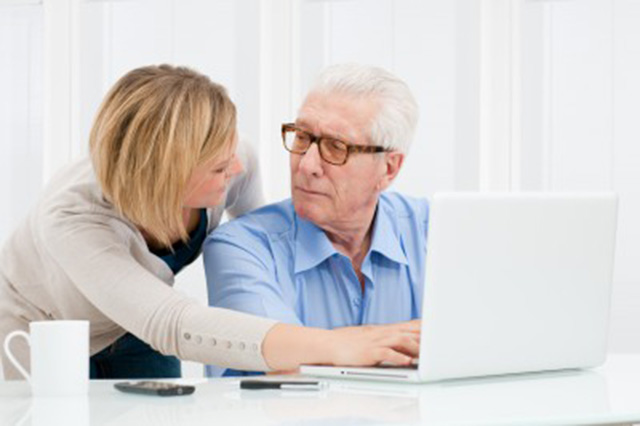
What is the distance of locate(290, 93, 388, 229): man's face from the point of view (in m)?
2.20

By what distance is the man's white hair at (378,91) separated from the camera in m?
2.23

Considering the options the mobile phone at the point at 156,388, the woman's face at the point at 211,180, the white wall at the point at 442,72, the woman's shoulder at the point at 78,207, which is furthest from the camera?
the white wall at the point at 442,72

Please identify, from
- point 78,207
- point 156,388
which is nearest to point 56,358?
point 156,388

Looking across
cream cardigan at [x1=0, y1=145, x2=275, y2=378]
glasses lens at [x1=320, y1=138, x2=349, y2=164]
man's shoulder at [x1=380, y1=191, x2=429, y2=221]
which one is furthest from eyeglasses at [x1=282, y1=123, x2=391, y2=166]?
cream cardigan at [x1=0, y1=145, x2=275, y2=378]

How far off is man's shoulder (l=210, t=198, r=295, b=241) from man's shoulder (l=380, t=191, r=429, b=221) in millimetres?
252

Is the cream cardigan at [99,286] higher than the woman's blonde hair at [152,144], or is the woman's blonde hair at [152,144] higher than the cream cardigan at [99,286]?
the woman's blonde hair at [152,144]

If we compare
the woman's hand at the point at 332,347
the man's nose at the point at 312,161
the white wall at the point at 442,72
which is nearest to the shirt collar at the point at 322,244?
the man's nose at the point at 312,161

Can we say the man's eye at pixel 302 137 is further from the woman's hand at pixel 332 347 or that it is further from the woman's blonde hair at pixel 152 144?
the woman's hand at pixel 332 347

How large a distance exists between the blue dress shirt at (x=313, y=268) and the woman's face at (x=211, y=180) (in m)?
0.11

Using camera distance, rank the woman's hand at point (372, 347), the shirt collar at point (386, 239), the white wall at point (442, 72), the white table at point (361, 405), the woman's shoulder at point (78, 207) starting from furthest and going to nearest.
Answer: the white wall at point (442, 72) < the shirt collar at point (386, 239) < the woman's shoulder at point (78, 207) < the woman's hand at point (372, 347) < the white table at point (361, 405)

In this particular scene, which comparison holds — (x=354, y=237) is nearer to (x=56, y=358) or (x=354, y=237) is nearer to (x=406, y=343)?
(x=406, y=343)

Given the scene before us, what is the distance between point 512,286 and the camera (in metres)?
1.61

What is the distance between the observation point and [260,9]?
430 centimetres

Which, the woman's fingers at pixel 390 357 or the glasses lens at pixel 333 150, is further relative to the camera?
the glasses lens at pixel 333 150
